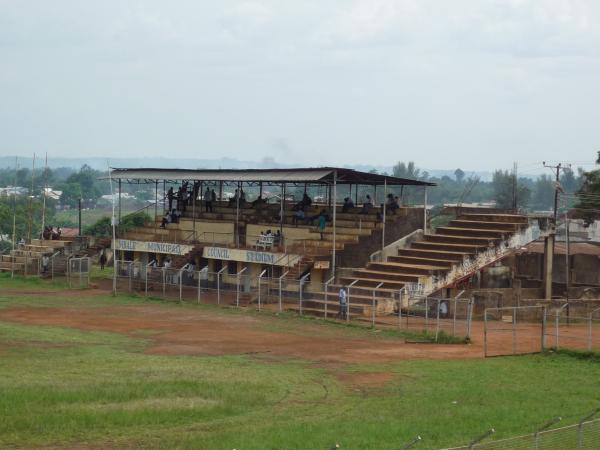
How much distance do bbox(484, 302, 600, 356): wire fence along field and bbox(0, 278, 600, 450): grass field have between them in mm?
1989

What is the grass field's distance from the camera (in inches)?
899

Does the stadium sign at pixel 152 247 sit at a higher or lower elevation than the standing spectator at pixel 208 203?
lower

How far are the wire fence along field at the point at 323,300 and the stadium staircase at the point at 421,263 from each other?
A: 76 millimetres

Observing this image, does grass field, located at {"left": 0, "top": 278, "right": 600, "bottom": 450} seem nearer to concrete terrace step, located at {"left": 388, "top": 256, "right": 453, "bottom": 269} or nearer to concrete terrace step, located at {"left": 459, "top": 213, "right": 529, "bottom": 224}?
concrete terrace step, located at {"left": 388, "top": 256, "right": 453, "bottom": 269}

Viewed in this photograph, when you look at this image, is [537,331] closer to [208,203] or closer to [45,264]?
[208,203]

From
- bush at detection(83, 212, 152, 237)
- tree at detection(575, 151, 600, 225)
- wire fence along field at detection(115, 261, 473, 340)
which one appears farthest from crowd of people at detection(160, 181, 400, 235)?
bush at detection(83, 212, 152, 237)

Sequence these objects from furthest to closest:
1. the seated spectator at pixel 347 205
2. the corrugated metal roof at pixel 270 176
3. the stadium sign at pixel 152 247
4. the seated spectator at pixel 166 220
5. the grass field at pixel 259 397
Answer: the seated spectator at pixel 166 220 < the seated spectator at pixel 347 205 < the stadium sign at pixel 152 247 < the corrugated metal roof at pixel 270 176 < the grass field at pixel 259 397

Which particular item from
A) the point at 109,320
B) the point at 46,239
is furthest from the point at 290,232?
the point at 46,239

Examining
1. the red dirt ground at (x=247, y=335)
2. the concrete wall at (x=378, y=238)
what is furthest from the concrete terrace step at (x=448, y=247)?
the red dirt ground at (x=247, y=335)

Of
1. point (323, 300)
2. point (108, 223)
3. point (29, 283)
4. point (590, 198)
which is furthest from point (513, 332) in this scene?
point (108, 223)

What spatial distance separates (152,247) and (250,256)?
9.99 m

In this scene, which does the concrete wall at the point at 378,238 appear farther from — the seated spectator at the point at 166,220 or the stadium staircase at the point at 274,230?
the seated spectator at the point at 166,220

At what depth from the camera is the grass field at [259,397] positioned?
22.8m

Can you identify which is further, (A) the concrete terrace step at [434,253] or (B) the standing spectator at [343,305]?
(A) the concrete terrace step at [434,253]
